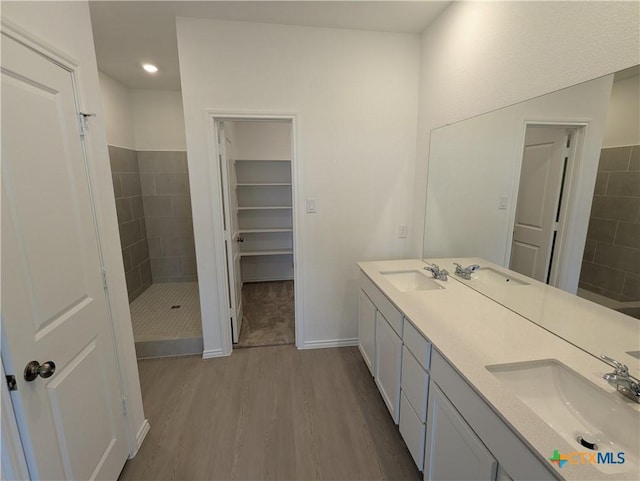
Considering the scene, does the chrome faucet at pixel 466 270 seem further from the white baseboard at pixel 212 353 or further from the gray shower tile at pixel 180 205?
the gray shower tile at pixel 180 205

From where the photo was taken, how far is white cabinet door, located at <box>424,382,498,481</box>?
0.98 meters

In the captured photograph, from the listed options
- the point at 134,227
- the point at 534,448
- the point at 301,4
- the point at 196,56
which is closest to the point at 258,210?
the point at 134,227

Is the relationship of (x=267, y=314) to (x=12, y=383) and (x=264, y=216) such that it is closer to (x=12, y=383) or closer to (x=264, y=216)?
(x=264, y=216)

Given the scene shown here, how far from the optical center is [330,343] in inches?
113

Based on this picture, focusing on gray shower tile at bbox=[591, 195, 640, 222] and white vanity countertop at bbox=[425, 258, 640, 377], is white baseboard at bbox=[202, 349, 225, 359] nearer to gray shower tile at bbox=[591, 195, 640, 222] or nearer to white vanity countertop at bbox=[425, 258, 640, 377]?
white vanity countertop at bbox=[425, 258, 640, 377]

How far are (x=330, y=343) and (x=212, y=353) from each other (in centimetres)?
110

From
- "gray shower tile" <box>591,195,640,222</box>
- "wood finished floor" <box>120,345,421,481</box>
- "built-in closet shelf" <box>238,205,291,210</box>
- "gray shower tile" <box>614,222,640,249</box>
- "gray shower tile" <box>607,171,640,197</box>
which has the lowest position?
"wood finished floor" <box>120,345,421,481</box>

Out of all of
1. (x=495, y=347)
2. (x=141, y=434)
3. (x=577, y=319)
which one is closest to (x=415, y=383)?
(x=495, y=347)

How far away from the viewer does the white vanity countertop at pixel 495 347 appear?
31.3 inches

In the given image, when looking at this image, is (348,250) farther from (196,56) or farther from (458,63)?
(196,56)

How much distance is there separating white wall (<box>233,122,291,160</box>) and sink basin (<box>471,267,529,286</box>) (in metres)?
3.19

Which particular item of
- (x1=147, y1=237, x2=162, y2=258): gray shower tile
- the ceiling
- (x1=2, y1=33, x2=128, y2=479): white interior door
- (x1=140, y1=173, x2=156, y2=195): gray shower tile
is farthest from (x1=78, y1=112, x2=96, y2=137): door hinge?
(x1=147, y1=237, x2=162, y2=258): gray shower tile

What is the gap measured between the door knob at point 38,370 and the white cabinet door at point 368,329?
5.60ft

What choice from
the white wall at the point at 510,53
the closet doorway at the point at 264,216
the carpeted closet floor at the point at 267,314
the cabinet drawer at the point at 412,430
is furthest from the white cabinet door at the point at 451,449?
the closet doorway at the point at 264,216
